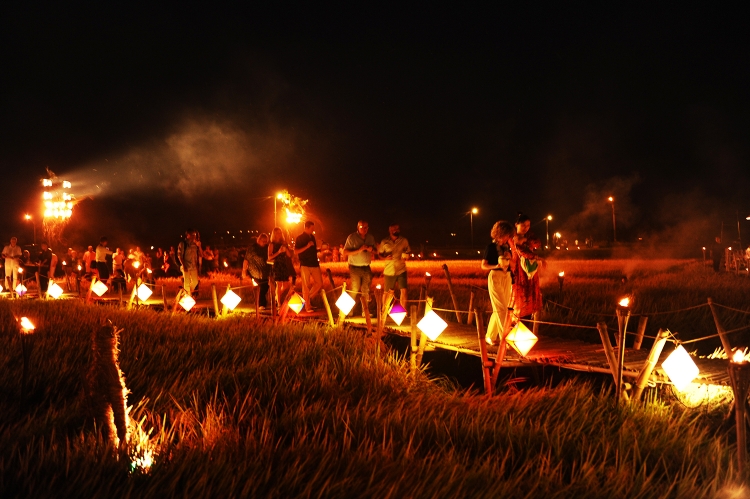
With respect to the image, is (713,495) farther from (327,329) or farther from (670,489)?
(327,329)

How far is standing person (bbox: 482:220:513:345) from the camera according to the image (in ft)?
24.8

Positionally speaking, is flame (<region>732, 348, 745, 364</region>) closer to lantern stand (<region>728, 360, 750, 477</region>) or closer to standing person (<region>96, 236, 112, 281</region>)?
lantern stand (<region>728, 360, 750, 477</region>)

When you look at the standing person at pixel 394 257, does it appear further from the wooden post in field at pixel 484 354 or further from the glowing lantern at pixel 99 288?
the glowing lantern at pixel 99 288

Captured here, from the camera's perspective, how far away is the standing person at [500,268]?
24.8 ft

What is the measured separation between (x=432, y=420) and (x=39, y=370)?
398 cm

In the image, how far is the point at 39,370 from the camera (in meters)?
6.41

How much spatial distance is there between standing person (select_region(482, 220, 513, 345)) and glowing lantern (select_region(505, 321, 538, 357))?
383 mm

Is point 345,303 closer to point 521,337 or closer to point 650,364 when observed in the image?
point 521,337

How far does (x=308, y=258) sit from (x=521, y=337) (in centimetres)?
529

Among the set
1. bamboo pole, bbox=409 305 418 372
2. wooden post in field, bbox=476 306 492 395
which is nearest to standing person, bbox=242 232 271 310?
bamboo pole, bbox=409 305 418 372

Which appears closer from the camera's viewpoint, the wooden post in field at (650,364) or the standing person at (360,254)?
the wooden post in field at (650,364)

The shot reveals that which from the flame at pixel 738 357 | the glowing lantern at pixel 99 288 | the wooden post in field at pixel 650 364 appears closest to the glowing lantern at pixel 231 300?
the glowing lantern at pixel 99 288

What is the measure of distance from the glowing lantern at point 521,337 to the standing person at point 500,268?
15.1 inches

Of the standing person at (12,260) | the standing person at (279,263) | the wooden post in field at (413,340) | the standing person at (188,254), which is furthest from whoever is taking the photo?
the standing person at (12,260)
